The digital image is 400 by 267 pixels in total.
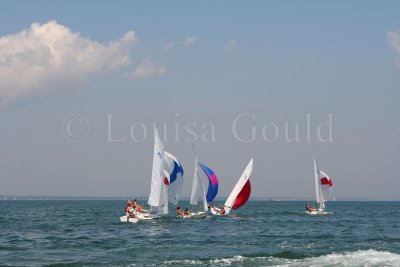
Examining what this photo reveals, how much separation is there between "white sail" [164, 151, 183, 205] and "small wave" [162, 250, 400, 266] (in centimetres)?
2873

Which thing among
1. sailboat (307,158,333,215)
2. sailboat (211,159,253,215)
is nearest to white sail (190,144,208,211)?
sailboat (211,159,253,215)

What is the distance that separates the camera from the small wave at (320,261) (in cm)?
2928

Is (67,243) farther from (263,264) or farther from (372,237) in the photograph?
(372,237)

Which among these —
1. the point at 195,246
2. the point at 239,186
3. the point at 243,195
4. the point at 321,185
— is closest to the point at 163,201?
the point at 239,186

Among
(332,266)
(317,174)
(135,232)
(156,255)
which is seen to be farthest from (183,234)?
(317,174)

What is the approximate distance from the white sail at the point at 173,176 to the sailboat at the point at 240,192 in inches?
288

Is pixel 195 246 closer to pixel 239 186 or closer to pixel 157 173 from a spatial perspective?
pixel 157 173

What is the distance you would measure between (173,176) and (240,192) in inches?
384

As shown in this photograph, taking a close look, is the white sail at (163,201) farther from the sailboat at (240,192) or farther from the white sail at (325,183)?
the white sail at (325,183)

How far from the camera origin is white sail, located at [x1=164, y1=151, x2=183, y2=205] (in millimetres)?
60562

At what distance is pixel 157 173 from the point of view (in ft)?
189

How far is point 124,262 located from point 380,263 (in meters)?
12.2

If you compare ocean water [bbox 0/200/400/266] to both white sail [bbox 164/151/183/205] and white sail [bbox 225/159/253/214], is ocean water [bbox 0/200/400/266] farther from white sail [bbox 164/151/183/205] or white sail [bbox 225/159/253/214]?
white sail [bbox 225/159/253/214]

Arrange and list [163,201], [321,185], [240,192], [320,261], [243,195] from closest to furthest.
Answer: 1. [320,261]
2. [163,201]
3. [240,192]
4. [243,195]
5. [321,185]
